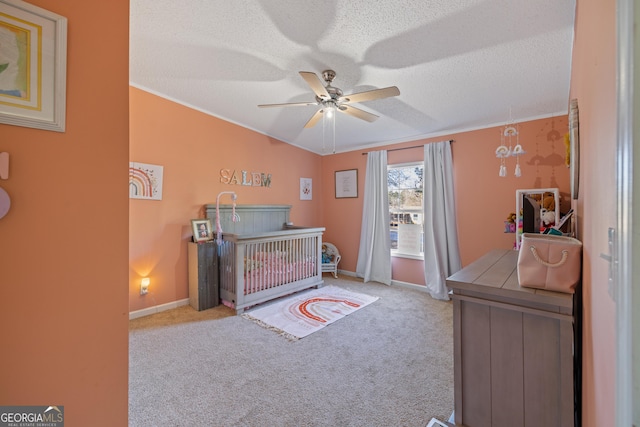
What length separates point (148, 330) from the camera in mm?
2615

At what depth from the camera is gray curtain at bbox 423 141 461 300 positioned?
11.5 feet

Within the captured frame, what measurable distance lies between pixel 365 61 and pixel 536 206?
2.17 meters

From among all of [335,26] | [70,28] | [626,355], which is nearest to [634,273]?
[626,355]

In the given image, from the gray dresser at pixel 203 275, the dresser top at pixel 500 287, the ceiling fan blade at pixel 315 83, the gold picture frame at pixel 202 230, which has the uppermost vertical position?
the ceiling fan blade at pixel 315 83

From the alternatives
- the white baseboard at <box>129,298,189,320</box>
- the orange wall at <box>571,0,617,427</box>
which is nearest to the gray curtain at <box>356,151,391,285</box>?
the white baseboard at <box>129,298,189,320</box>

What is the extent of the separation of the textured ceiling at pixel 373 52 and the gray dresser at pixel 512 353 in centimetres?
153

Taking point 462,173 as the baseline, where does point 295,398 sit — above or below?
below

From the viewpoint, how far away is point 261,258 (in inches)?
130

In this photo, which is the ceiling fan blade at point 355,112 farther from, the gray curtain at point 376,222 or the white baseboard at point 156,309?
the white baseboard at point 156,309

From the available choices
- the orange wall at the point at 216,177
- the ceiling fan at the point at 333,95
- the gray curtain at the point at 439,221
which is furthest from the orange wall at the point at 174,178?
the gray curtain at the point at 439,221

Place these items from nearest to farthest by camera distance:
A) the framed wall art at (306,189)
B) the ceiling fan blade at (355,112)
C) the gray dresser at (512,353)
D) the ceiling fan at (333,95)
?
the gray dresser at (512,353) < the ceiling fan at (333,95) < the ceiling fan blade at (355,112) < the framed wall art at (306,189)

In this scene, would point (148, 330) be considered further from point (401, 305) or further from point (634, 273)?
point (634, 273)

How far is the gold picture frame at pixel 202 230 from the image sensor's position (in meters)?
3.26

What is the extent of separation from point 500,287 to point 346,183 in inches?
141
